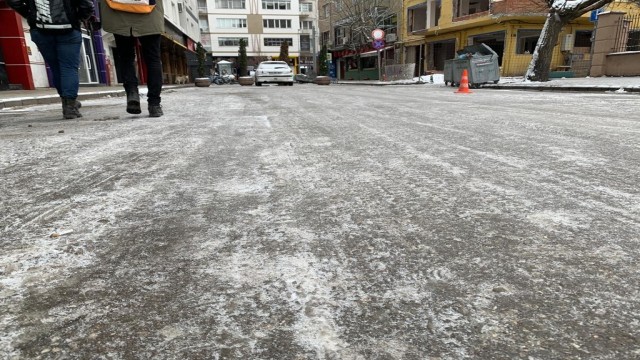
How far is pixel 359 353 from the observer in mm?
813

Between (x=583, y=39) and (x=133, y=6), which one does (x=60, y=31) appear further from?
(x=583, y=39)

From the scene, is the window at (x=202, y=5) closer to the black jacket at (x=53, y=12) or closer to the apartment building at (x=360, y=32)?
the apartment building at (x=360, y=32)

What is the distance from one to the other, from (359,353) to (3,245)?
119 cm

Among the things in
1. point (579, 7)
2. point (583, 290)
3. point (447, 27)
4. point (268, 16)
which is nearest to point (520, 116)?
point (583, 290)

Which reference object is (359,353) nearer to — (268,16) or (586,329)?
(586,329)

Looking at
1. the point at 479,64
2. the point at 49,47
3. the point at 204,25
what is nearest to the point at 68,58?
the point at 49,47

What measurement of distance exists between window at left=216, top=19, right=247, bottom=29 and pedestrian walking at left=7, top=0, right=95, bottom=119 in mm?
54551

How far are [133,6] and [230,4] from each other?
55230 millimetres

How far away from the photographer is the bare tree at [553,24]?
14125 mm

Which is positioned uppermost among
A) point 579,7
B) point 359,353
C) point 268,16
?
point 268,16

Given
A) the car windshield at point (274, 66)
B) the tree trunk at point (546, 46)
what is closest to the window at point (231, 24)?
the car windshield at point (274, 66)

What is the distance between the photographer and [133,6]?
4246 mm

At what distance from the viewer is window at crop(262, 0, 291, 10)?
179 feet

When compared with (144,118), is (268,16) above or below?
above
